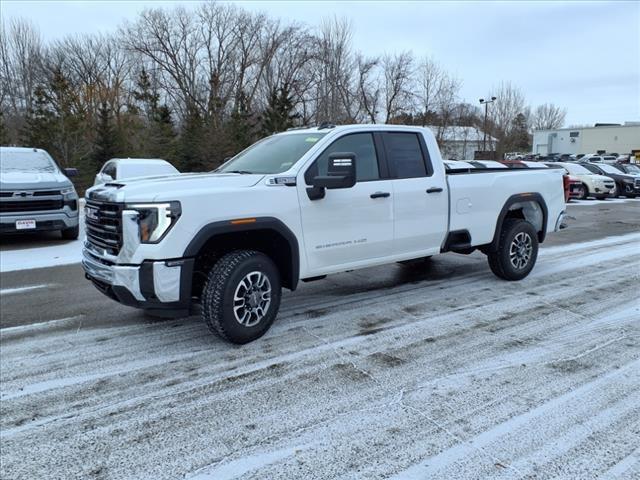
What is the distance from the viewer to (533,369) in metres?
3.89

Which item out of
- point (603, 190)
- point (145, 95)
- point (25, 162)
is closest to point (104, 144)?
point (145, 95)

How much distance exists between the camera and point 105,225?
13.6 ft

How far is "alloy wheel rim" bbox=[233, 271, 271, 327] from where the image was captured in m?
4.21

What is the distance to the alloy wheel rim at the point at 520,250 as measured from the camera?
21.3 ft

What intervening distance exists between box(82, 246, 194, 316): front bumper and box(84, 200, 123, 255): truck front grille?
192mm

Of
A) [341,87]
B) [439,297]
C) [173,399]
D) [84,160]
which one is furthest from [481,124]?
[173,399]

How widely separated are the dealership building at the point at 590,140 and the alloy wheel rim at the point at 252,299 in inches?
3140

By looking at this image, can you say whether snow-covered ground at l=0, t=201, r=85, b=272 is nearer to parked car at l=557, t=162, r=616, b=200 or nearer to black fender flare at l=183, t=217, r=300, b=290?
black fender flare at l=183, t=217, r=300, b=290

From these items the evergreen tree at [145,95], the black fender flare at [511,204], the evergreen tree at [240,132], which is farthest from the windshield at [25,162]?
the evergreen tree at [145,95]

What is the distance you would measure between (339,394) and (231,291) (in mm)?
1236

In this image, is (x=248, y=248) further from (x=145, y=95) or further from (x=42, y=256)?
(x=145, y=95)

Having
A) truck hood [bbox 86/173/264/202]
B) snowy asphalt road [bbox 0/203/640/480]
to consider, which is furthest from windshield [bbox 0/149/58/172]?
truck hood [bbox 86/173/264/202]

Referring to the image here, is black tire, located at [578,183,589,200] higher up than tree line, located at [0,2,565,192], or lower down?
lower down

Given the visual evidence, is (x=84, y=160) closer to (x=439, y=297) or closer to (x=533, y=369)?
(x=439, y=297)
